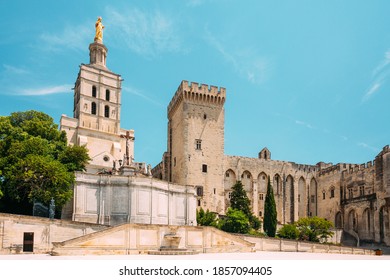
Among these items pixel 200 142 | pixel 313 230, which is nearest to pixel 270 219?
pixel 313 230

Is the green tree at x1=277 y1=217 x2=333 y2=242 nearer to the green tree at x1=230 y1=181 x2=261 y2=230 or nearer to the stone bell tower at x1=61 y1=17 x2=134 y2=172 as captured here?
the green tree at x1=230 y1=181 x2=261 y2=230

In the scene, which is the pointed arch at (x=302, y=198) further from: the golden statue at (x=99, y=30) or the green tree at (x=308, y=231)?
the golden statue at (x=99, y=30)

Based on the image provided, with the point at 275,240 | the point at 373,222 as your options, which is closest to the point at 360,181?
the point at 373,222

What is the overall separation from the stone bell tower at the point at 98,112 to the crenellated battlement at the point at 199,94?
28.9ft

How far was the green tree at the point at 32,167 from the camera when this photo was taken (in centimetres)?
3450

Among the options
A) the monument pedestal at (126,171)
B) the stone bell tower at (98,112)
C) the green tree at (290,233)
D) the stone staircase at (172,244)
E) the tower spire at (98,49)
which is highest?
the tower spire at (98,49)

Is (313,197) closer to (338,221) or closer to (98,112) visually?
(338,221)

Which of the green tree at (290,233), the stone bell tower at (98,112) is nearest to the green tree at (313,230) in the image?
the green tree at (290,233)

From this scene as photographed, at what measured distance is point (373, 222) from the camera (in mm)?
59312

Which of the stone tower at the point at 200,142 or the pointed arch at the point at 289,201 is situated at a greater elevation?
the stone tower at the point at 200,142

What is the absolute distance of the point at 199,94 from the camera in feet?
203

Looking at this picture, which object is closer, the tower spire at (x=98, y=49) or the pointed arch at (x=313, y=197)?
the tower spire at (x=98, y=49)

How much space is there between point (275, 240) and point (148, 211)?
462 inches

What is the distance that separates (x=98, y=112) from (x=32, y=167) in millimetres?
27212
